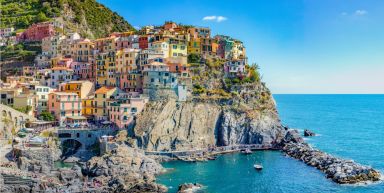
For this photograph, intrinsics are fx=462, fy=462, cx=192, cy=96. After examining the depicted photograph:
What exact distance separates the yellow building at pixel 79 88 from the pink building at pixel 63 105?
327 centimetres

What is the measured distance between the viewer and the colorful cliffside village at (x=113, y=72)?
267 feet

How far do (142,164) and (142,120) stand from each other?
563 inches

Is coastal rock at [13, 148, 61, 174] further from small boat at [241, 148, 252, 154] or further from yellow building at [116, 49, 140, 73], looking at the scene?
small boat at [241, 148, 252, 154]

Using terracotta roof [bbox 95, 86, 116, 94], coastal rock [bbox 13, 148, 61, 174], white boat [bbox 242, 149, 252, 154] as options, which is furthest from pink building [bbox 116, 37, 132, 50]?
coastal rock [bbox 13, 148, 61, 174]

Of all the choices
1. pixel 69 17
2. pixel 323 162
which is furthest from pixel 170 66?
pixel 69 17

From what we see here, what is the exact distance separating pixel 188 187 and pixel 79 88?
38.2m

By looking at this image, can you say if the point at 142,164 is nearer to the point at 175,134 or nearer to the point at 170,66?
the point at 175,134

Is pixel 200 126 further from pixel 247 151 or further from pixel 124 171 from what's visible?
pixel 124 171

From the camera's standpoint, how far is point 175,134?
8000 cm

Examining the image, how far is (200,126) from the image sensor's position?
3285 inches

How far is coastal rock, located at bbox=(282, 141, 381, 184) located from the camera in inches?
2424

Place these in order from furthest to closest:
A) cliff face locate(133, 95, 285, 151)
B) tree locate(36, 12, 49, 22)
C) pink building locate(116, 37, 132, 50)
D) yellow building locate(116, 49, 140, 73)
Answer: tree locate(36, 12, 49, 22)
pink building locate(116, 37, 132, 50)
yellow building locate(116, 49, 140, 73)
cliff face locate(133, 95, 285, 151)

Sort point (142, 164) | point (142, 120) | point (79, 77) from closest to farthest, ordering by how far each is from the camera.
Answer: point (142, 164)
point (142, 120)
point (79, 77)

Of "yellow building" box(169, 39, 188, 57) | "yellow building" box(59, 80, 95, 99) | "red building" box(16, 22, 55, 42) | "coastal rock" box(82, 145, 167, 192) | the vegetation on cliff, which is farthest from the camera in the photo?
the vegetation on cliff
